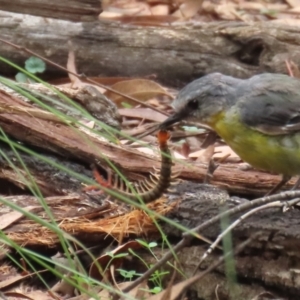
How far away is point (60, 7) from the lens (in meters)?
6.05

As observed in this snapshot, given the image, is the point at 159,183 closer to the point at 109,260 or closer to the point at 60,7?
the point at 109,260

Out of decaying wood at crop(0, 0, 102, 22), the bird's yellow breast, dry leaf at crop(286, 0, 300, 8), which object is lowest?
dry leaf at crop(286, 0, 300, 8)

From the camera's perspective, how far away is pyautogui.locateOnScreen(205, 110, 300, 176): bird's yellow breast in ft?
13.9

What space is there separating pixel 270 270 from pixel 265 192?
33.3 inches

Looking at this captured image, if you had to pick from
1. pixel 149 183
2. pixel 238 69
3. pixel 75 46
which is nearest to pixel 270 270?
pixel 149 183

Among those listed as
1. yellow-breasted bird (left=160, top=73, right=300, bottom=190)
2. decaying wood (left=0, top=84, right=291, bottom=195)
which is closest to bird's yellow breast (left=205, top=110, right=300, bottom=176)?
yellow-breasted bird (left=160, top=73, right=300, bottom=190)

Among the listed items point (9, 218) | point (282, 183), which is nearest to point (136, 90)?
point (282, 183)

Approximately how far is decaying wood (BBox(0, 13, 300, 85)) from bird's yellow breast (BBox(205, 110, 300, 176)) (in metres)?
2.17

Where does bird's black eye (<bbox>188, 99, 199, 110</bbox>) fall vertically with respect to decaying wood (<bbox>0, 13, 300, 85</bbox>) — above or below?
above

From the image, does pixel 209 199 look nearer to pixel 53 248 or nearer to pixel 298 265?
pixel 298 265

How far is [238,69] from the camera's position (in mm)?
6430

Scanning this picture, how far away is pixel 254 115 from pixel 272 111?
0.40ft

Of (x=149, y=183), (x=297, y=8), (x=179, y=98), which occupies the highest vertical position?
(x=179, y=98)

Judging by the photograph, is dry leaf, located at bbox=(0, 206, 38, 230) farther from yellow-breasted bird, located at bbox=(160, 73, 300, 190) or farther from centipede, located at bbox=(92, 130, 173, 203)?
yellow-breasted bird, located at bbox=(160, 73, 300, 190)
